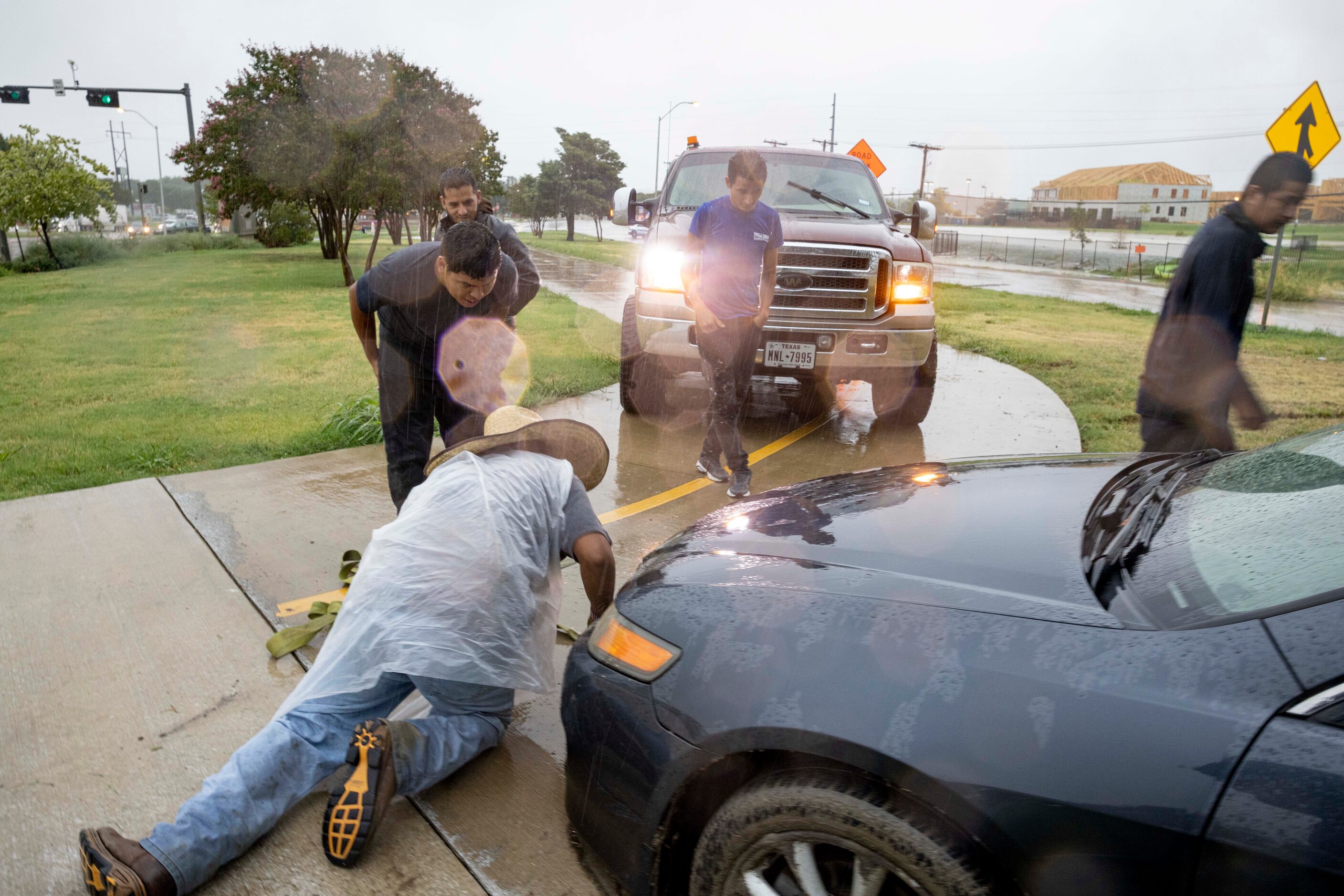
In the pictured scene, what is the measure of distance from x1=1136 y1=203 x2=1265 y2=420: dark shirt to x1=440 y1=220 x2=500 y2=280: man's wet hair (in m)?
2.64

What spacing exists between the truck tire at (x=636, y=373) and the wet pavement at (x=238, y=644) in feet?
1.14

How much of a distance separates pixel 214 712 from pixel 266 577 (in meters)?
1.06

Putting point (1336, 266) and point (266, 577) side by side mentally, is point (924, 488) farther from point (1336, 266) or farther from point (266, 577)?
point (1336, 266)

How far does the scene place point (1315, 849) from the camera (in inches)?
50.5

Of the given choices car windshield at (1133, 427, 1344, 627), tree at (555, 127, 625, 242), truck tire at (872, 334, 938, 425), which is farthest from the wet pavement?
tree at (555, 127, 625, 242)

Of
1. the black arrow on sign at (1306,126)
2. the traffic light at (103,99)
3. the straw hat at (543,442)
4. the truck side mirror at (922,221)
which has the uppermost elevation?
the traffic light at (103,99)

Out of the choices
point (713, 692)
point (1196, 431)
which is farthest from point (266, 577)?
point (1196, 431)

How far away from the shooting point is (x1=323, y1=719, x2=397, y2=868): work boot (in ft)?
7.30

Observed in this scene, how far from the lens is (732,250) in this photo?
5078 mm

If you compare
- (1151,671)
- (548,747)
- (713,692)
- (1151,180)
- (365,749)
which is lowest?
(548,747)

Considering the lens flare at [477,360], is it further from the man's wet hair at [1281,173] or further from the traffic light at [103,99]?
the traffic light at [103,99]

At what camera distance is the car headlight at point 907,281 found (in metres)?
6.11

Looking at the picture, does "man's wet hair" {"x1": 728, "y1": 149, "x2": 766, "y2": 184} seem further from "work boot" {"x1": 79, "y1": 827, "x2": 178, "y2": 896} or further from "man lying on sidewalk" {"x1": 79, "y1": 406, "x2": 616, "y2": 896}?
"work boot" {"x1": 79, "y1": 827, "x2": 178, "y2": 896}

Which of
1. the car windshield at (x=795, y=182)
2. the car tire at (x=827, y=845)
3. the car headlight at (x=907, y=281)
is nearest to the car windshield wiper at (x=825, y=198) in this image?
the car windshield at (x=795, y=182)
